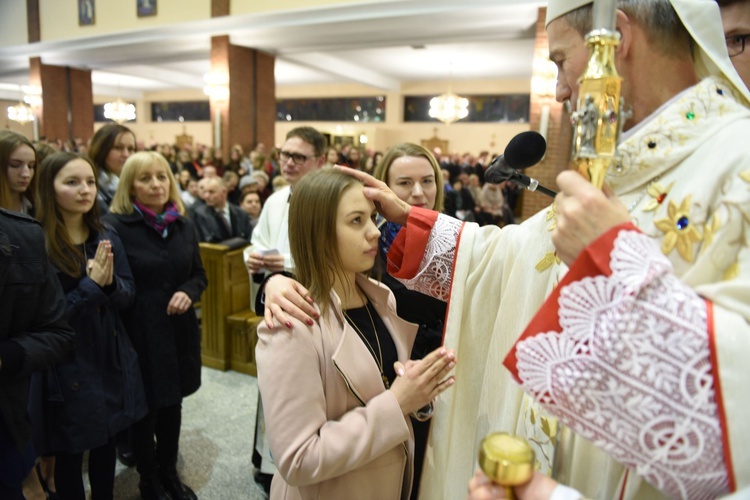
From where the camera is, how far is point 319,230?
1376 mm

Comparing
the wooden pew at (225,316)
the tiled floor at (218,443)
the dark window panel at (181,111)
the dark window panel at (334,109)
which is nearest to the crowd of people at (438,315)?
the tiled floor at (218,443)

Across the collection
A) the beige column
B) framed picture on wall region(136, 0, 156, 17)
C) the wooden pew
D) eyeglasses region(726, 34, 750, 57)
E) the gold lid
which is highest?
framed picture on wall region(136, 0, 156, 17)

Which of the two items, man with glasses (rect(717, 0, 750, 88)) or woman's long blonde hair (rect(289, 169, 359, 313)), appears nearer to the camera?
woman's long blonde hair (rect(289, 169, 359, 313))

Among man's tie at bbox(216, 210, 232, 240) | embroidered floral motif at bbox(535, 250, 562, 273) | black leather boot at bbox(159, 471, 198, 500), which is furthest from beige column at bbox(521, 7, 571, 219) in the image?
embroidered floral motif at bbox(535, 250, 562, 273)

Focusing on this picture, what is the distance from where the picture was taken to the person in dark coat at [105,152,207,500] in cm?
251

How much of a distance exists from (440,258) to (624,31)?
73 centimetres

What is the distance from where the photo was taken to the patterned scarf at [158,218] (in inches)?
102

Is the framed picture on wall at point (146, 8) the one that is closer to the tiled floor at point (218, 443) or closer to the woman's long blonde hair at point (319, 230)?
the tiled floor at point (218, 443)

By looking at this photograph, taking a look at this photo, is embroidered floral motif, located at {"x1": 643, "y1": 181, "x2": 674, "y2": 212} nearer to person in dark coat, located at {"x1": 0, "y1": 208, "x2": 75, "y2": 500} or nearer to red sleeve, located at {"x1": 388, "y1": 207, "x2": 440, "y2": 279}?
red sleeve, located at {"x1": 388, "y1": 207, "x2": 440, "y2": 279}

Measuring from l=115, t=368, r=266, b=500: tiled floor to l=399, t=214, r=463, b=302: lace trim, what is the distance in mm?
1834

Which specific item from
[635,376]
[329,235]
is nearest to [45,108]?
[329,235]

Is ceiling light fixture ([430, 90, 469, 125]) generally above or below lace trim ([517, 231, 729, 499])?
above

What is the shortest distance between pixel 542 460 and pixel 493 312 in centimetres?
43

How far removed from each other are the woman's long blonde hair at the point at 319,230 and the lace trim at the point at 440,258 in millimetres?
250
